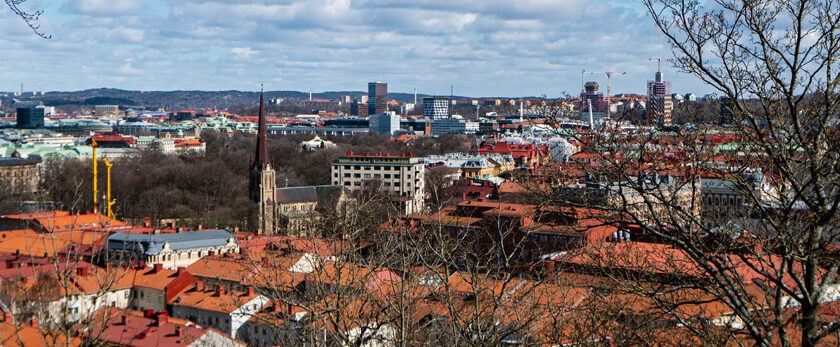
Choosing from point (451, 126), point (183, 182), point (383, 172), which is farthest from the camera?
point (451, 126)

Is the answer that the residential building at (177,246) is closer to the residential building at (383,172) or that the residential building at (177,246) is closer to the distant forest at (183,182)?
the distant forest at (183,182)

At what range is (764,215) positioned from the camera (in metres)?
7.29

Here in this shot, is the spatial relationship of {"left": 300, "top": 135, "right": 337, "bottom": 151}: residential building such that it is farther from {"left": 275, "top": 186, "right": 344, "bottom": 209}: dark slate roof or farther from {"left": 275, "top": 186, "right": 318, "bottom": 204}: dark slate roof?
{"left": 275, "top": 186, "right": 318, "bottom": 204}: dark slate roof

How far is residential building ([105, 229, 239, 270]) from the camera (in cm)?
3619

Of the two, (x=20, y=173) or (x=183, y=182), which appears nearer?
(x=183, y=182)

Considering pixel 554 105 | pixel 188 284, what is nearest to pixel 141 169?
pixel 188 284

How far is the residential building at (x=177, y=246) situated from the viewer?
36.2m

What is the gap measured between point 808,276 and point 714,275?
0.69 metres

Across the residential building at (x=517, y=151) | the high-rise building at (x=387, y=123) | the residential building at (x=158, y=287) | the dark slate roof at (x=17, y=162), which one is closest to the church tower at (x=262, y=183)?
the residential building at (x=158, y=287)

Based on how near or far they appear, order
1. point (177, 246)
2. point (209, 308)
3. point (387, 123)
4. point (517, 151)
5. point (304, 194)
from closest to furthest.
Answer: point (209, 308)
point (177, 246)
point (304, 194)
point (517, 151)
point (387, 123)

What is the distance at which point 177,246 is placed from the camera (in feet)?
124

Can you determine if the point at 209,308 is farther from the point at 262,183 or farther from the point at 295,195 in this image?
the point at 295,195

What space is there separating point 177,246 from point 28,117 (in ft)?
468

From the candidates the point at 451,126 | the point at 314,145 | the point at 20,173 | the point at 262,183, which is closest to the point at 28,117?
the point at 451,126
